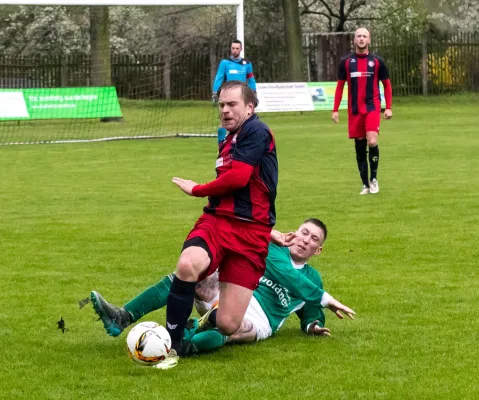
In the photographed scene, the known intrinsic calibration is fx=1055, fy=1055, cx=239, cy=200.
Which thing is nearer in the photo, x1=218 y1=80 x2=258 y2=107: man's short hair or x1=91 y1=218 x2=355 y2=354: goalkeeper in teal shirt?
x1=218 y1=80 x2=258 y2=107: man's short hair

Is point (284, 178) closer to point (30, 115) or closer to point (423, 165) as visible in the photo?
point (423, 165)

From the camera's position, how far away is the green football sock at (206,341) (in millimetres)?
6012

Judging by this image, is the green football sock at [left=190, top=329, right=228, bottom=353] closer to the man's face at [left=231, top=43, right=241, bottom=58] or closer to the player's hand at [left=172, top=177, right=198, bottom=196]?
the player's hand at [left=172, top=177, right=198, bottom=196]

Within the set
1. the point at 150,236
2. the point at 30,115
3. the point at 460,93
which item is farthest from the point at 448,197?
the point at 460,93

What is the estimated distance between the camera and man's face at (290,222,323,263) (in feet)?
21.1

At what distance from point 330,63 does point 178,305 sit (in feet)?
117

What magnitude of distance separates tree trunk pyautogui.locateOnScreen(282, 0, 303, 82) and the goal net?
2.52 metres

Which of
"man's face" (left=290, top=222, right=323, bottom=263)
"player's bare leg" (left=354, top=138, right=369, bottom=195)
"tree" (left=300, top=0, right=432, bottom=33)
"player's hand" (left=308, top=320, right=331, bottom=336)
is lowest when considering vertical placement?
"player's hand" (left=308, top=320, right=331, bottom=336)

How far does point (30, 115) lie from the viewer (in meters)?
25.9

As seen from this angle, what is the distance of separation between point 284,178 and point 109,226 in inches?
205

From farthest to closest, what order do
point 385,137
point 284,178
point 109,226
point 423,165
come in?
point 385,137 → point 423,165 → point 284,178 → point 109,226

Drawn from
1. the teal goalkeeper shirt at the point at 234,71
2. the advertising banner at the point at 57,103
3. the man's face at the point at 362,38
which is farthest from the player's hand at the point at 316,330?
the advertising banner at the point at 57,103

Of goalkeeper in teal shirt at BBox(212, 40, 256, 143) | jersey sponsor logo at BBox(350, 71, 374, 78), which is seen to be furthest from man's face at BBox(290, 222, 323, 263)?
goalkeeper in teal shirt at BBox(212, 40, 256, 143)

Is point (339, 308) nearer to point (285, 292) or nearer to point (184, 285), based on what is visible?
point (285, 292)
